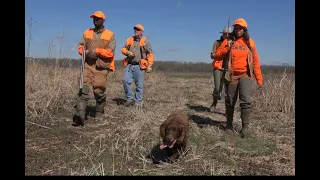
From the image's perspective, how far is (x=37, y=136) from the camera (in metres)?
6.33

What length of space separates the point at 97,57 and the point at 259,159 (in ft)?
13.4

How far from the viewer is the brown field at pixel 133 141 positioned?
478 centimetres

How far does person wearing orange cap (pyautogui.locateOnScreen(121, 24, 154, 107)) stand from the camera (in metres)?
10.2

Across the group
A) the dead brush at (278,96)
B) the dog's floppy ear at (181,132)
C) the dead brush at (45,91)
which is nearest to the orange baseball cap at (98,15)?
the dead brush at (45,91)

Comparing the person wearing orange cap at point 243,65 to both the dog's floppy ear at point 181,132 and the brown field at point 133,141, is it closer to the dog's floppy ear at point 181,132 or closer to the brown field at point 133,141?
the brown field at point 133,141

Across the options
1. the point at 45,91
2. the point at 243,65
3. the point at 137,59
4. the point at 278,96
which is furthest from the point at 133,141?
the point at 278,96

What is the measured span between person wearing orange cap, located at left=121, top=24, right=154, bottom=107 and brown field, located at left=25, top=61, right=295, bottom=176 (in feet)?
2.35

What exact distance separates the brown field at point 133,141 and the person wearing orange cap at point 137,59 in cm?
72

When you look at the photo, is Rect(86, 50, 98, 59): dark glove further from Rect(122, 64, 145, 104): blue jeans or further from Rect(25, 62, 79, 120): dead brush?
Rect(122, 64, 145, 104): blue jeans

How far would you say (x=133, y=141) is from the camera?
5.95 m

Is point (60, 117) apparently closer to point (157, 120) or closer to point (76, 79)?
point (157, 120)
